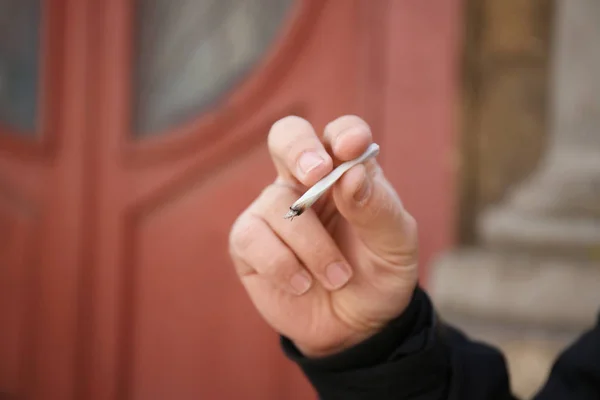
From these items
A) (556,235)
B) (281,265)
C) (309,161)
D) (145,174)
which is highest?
(309,161)

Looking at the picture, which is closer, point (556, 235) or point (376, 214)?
point (376, 214)

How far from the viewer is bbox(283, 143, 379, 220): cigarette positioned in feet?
1.42

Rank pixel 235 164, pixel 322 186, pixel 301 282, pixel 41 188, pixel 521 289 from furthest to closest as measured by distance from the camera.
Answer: pixel 41 188 < pixel 235 164 < pixel 521 289 < pixel 301 282 < pixel 322 186

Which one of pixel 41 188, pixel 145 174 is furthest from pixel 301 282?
pixel 41 188

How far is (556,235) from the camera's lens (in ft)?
3.23

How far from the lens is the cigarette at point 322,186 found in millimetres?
434

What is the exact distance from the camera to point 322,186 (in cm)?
45

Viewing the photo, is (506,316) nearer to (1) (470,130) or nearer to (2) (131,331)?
(1) (470,130)

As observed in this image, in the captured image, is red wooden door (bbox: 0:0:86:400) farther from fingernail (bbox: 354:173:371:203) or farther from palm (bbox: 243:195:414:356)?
fingernail (bbox: 354:173:371:203)

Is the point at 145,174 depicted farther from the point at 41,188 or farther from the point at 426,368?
the point at 426,368

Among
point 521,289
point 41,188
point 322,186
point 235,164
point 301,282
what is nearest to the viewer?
point 322,186

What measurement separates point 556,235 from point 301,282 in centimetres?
63

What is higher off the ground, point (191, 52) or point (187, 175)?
point (191, 52)

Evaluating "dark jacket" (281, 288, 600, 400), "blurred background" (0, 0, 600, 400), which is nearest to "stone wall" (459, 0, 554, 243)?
"blurred background" (0, 0, 600, 400)
